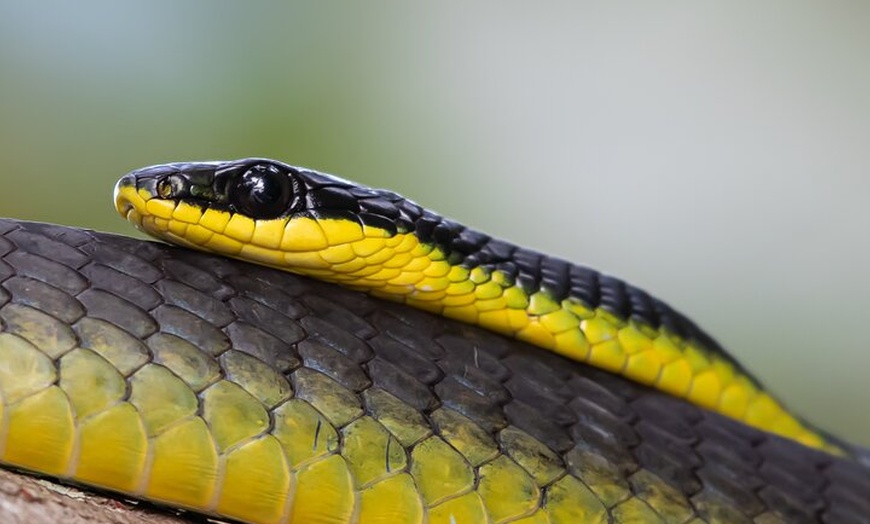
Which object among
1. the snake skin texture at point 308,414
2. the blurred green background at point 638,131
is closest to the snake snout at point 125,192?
the snake skin texture at point 308,414

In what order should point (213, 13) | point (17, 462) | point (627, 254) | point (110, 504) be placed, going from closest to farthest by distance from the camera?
point (17, 462) < point (110, 504) < point (213, 13) < point (627, 254)

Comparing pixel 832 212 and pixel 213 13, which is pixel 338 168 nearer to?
pixel 213 13

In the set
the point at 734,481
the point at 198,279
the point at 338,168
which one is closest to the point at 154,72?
the point at 338,168

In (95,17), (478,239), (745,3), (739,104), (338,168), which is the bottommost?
(478,239)

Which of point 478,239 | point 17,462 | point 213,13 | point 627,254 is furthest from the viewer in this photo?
point 627,254

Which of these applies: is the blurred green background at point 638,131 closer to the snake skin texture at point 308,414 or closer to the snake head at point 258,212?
the snake head at point 258,212

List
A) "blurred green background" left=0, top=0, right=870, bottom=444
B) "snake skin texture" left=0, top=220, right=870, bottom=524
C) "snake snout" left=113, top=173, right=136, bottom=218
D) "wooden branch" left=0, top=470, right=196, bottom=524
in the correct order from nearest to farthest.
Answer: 1. "wooden branch" left=0, top=470, right=196, bottom=524
2. "snake skin texture" left=0, top=220, right=870, bottom=524
3. "snake snout" left=113, top=173, right=136, bottom=218
4. "blurred green background" left=0, top=0, right=870, bottom=444

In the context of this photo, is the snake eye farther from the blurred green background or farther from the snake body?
the blurred green background

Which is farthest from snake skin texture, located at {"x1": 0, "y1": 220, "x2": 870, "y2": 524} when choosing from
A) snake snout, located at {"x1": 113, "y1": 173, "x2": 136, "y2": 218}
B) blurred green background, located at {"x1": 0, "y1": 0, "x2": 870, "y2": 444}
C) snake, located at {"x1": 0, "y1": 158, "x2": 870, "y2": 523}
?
blurred green background, located at {"x1": 0, "y1": 0, "x2": 870, "y2": 444}
